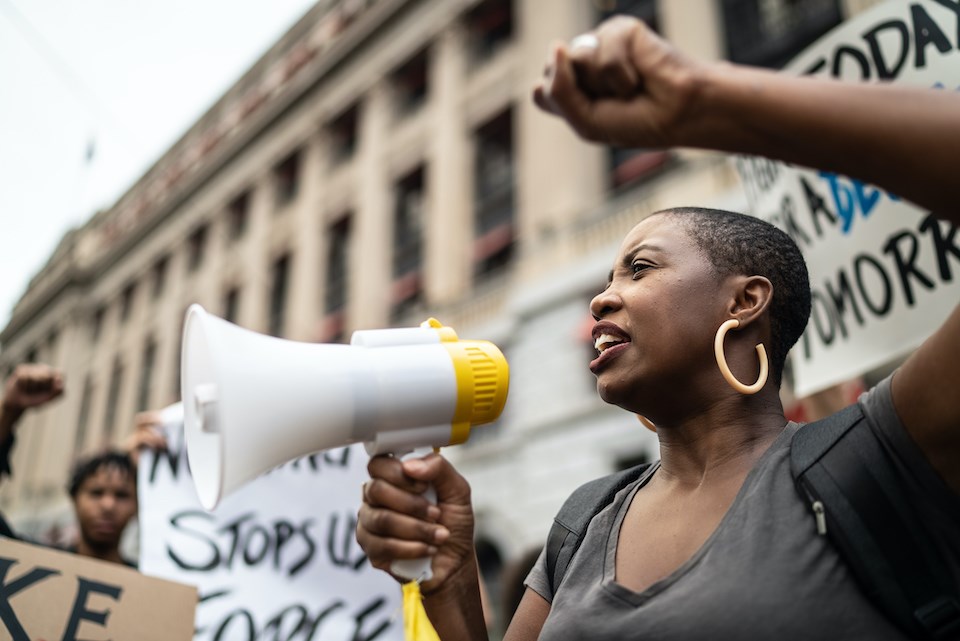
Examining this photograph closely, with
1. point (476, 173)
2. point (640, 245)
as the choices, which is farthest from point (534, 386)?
point (640, 245)

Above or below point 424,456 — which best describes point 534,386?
above

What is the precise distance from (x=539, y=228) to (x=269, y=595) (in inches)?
380

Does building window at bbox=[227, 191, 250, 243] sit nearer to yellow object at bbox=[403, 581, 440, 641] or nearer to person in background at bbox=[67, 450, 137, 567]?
person in background at bbox=[67, 450, 137, 567]

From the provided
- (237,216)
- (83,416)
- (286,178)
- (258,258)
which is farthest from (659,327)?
(83,416)

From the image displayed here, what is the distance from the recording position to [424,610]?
53.2 inches

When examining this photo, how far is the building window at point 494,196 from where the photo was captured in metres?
13.2

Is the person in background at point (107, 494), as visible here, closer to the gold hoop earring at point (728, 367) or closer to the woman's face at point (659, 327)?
the woman's face at point (659, 327)

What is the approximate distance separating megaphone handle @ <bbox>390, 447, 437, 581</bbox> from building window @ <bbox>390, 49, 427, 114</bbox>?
51.4 feet

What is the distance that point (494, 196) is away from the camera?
13555 millimetres

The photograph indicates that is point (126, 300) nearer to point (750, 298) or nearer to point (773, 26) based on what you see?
point (773, 26)

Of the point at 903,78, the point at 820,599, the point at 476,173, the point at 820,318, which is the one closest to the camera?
the point at 820,599

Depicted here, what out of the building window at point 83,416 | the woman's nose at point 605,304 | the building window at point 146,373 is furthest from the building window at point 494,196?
the building window at point 83,416

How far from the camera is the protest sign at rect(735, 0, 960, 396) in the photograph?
7.72ft

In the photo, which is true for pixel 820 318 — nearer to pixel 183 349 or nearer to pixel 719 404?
pixel 719 404
